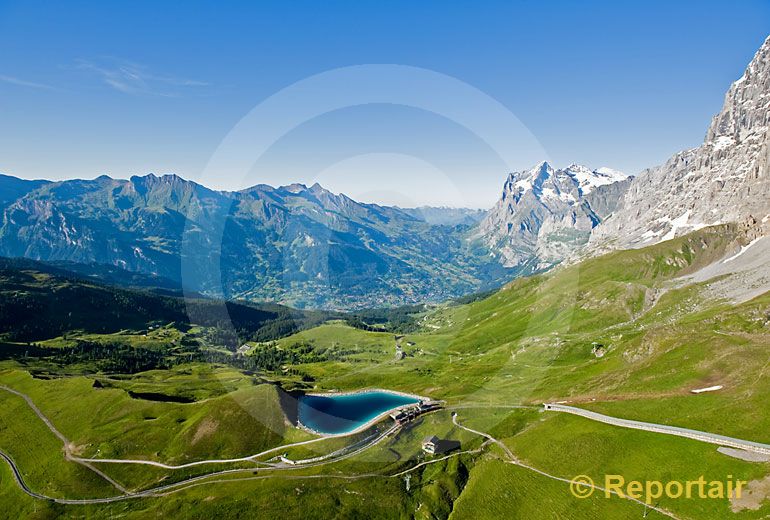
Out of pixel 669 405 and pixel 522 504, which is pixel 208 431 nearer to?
pixel 522 504

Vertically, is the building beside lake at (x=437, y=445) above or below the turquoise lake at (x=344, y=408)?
above

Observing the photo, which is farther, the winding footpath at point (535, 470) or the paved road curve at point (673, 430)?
the paved road curve at point (673, 430)

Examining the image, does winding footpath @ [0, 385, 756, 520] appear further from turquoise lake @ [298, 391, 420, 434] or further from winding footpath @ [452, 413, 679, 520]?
turquoise lake @ [298, 391, 420, 434]

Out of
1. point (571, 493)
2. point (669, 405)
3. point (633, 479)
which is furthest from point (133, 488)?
point (669, 405)

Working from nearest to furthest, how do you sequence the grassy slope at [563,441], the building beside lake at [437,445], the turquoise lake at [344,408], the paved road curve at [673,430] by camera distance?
the paved road curve at [673,430] < the grassy slope at [563,441] < the building beside lake at [437,445] < the turquoise lake at [344,408]

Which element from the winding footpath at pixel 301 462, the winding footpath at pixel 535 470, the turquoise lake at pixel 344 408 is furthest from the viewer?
the turquoise lake at pixel 344 408

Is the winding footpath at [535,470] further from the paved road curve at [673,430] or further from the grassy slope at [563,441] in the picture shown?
the paved road curve at [673,430]

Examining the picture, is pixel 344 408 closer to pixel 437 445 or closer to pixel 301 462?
pixel 301 462

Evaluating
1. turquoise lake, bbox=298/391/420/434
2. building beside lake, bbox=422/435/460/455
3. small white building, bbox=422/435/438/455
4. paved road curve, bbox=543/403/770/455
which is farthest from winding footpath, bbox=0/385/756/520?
turquoise lake, bbox=298/391/420/434

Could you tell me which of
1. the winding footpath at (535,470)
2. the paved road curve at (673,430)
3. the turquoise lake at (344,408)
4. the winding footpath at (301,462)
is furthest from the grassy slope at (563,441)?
the turquoise lake at (344,408)
